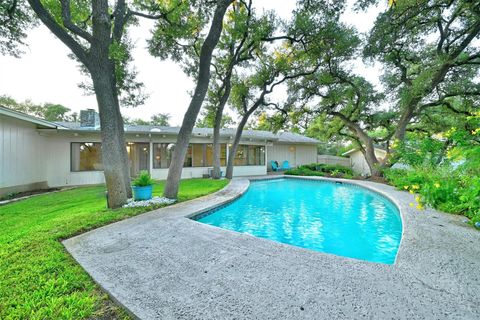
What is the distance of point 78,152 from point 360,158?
20.4m

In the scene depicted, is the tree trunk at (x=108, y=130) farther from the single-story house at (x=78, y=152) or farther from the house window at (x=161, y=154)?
the house window at (x=161, y=154)

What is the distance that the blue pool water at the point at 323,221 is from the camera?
389 cm

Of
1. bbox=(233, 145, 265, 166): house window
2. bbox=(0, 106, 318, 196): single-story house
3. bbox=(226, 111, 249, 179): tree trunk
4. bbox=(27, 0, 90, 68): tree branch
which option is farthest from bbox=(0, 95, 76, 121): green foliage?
bbox=(27, 0, 90, 68): tree branch

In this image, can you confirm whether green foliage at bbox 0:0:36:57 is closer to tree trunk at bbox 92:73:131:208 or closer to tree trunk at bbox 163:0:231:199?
tree trunk at bbox 92:73:131:208

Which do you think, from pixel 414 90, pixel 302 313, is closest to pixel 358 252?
pixel 302 313

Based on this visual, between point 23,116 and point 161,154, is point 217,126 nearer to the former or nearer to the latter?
point 161,154

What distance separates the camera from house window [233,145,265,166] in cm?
1464

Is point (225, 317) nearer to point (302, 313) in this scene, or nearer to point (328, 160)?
point (302, 313)

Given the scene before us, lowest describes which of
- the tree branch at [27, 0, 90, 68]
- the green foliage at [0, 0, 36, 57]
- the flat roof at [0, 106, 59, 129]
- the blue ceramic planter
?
the blue ceramic planter

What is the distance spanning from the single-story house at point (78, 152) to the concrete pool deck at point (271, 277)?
7.12 metres

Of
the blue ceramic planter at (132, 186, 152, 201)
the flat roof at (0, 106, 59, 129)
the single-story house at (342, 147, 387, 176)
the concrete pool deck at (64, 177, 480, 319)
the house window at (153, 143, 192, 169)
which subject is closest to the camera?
the concrete pool deck at (64, 177, 480, 319)

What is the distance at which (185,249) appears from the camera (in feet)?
9.81

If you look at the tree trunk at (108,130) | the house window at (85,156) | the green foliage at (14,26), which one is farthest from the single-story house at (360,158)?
the green foliage at (14,26)

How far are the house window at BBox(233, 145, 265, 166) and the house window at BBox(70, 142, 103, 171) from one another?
8045 mm
